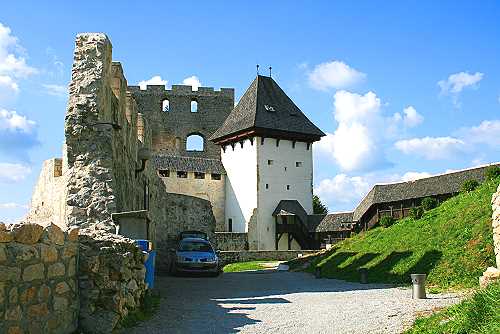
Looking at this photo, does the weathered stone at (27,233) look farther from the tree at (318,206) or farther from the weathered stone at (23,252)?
the tree at (318,206)

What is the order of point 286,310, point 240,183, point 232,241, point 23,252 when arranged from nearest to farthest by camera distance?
point 23,252 → point 286,310 → point 232,241 → point 240,183

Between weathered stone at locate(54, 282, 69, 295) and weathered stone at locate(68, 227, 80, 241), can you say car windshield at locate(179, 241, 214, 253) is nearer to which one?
weathered stone at locate(68, 227, 80, 241)

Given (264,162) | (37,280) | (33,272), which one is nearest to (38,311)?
(37,280)

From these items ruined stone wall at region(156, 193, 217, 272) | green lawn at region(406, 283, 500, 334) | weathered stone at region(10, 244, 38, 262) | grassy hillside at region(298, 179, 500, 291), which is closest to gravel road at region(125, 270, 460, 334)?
green lawn at region(406, 283, 500, 334)

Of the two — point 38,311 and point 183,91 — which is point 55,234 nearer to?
point 38,311

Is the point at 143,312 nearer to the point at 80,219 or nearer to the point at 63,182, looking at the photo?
the point at 80,219

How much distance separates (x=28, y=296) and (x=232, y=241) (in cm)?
3437

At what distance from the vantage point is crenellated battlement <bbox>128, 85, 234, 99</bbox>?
55875 mm

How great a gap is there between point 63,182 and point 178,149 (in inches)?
1696

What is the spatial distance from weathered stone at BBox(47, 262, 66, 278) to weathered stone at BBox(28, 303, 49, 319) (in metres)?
0.36

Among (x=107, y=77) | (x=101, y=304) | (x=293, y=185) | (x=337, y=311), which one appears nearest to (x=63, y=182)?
(x=107, y=77)

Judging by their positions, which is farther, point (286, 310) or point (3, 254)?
point (286, 310)

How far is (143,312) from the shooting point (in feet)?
29.4

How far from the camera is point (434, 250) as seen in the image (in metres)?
16.9
